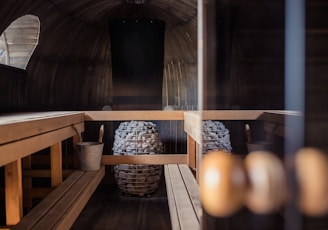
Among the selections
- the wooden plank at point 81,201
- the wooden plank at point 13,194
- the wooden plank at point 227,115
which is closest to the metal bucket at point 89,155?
the wooden plank at point 81,201

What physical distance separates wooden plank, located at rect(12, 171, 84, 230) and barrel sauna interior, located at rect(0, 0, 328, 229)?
0.71 metres

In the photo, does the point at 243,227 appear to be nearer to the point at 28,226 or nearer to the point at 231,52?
the point at 231,52

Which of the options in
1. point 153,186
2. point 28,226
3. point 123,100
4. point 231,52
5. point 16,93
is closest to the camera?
point 231,52

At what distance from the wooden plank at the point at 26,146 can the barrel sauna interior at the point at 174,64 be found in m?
0.99

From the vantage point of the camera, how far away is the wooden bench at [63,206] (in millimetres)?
1769

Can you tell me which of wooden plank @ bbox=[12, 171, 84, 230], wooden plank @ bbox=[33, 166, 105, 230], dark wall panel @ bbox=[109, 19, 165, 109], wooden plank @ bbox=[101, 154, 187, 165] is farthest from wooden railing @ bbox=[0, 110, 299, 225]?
dark wall panel @ bbox=[109, 19, 165, 109]

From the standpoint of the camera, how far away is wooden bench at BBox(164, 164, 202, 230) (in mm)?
1736

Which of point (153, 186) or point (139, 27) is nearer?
point (153, 186)

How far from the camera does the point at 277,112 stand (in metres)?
0.40

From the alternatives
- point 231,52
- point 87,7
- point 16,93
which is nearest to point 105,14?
point 87,7

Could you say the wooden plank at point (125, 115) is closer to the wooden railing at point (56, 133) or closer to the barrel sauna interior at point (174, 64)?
the wooden railing at point (56, 133)

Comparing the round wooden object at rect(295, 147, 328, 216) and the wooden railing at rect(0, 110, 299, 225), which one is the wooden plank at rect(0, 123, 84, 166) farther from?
the round wooden object at rect(295, 147, 328, 216)

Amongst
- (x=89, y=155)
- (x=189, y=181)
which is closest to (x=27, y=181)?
(x=89, y=155)

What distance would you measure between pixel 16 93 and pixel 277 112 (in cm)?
366
